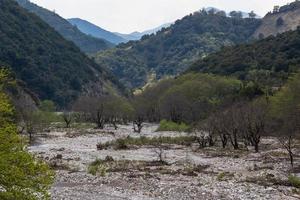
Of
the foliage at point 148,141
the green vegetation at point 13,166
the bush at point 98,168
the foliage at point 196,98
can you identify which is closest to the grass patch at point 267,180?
the bush at point 98,168

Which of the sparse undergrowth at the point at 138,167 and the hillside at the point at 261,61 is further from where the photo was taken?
the hillside at the point at 261,61

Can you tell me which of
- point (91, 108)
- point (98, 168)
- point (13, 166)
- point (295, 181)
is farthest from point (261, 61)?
point (13, 166)

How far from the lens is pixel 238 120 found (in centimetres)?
6800

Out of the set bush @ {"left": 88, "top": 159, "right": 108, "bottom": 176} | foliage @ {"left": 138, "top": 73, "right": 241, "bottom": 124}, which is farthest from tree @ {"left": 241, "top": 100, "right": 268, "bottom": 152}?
foliage @ {"left": 138, "top": 73, "right": 241, "bottom": 124}

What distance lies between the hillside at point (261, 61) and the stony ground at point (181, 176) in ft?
245

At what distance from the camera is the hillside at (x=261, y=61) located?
14225cm

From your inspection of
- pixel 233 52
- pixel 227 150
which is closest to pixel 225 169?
pixel 227 150

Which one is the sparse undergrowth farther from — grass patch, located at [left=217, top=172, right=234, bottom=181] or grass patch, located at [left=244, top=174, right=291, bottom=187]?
grass patch, located at [left=244, top=174, right=291, bottom=187]

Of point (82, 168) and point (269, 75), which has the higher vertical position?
point (269, 75)

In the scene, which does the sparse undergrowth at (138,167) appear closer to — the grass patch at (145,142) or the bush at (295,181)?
the bush at (295,181)

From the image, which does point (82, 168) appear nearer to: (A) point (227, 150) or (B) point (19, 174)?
(A) point (227, 150)

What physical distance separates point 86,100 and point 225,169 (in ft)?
346

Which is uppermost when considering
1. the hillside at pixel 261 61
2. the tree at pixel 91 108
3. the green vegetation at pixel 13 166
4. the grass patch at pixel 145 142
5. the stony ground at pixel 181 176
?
the hillside at pixel 261 61

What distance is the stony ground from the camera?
116 ft
